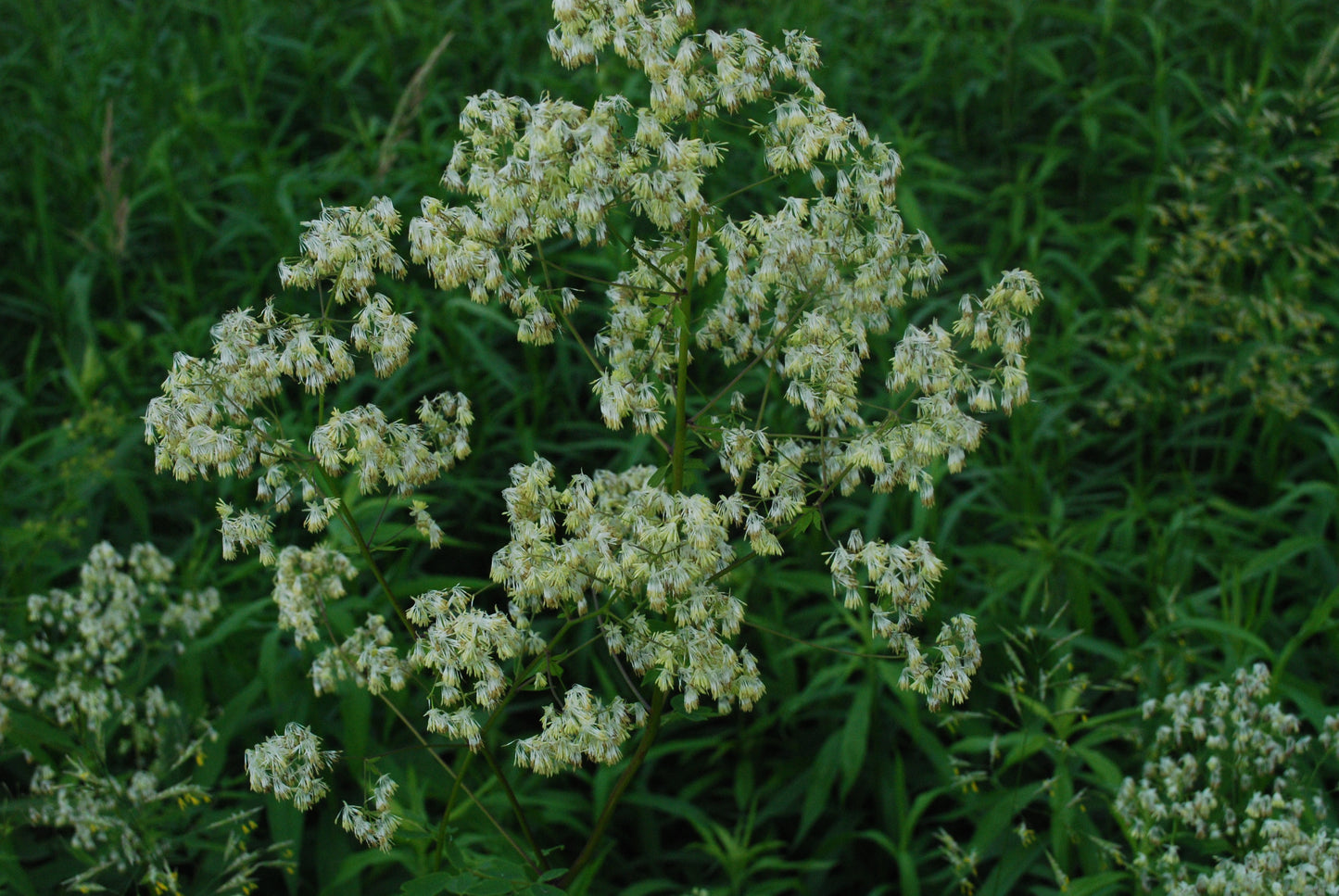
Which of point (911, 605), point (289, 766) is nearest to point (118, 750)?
point (289, 766)

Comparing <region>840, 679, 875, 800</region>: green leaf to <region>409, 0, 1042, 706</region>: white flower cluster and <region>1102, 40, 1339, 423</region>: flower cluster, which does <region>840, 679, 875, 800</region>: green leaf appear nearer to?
<region>409, 0, 1042, 706</region>: white flower cluster

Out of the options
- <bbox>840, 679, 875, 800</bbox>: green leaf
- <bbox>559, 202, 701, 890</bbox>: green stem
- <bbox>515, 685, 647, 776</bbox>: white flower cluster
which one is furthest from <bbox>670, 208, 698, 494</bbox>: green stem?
<bbox>840, 679, 875, 800</bbox>: green leaf

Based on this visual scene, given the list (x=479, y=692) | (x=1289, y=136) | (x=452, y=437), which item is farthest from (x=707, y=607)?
(x=1289, y=136)

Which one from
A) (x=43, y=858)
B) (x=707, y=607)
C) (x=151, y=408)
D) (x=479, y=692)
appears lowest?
(x=43, y=858)

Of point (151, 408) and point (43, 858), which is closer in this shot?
point (151, 408)

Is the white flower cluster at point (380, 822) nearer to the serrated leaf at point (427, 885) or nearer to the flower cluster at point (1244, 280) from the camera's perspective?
the serrated leaf at point (427, 885)

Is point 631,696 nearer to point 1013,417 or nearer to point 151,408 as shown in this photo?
point 1013,417

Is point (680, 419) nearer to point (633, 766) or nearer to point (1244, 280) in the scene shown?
point (633, 766)
